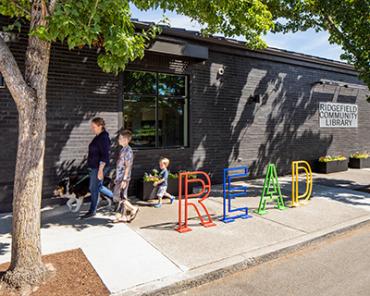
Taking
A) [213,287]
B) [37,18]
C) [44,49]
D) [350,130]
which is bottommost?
[213,287]

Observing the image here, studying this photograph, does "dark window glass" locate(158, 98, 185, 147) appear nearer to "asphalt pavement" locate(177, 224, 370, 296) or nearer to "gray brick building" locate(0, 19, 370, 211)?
"gray brick building" locate(0, 19, 370, 211)

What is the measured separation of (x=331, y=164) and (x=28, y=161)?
11.2 m

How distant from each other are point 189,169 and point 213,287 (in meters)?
5.12

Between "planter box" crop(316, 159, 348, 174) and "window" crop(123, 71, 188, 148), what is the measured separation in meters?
6.22

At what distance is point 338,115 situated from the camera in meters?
13.2

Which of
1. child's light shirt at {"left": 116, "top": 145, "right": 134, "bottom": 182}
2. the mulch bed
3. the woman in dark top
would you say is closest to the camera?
the mulch bed

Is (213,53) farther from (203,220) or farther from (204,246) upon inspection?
(204,246)

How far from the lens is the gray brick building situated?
668 cm

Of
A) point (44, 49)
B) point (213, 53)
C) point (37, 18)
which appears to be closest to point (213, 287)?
point (44, 49)

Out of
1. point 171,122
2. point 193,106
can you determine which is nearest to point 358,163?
point 193,106

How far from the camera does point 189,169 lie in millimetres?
8664

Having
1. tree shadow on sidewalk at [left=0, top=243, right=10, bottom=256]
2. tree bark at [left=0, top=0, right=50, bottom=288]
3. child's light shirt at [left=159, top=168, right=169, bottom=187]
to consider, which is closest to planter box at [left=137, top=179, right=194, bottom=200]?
child's light shirt at [left=159, top=168, right=169, bottom=187]

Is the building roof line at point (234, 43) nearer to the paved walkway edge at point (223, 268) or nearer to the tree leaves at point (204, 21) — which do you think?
the tree leaves at point (204, 21)

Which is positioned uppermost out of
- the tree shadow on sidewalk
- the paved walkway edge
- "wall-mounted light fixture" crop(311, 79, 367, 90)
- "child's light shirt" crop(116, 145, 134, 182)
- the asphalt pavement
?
"wall-mounted light fixture" crop(311, 79, 367, 90)
